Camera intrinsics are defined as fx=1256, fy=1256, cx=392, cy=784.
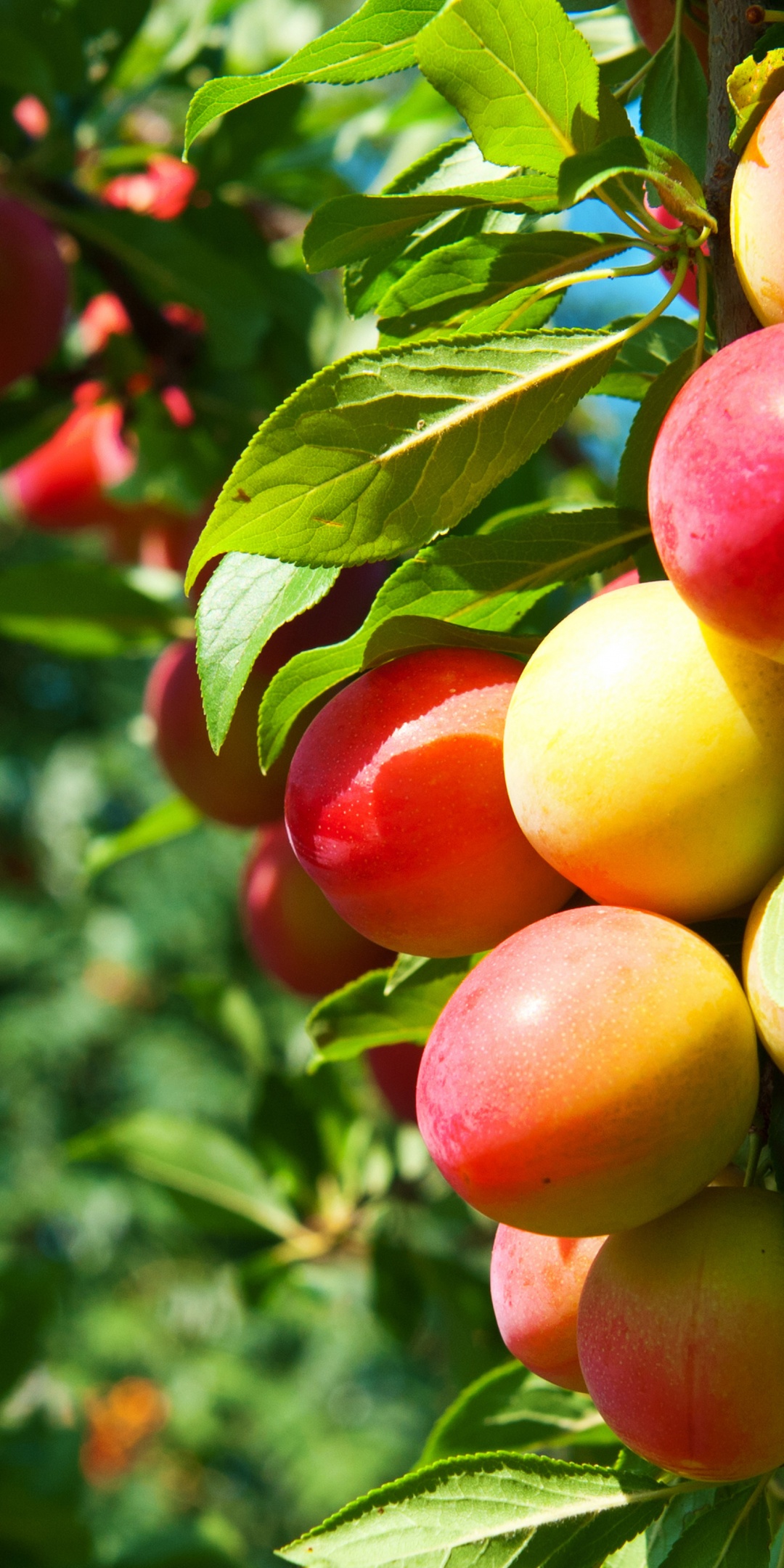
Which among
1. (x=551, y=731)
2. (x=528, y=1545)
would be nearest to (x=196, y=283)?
(x=551, y=731)

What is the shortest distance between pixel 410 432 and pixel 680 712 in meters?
0.10

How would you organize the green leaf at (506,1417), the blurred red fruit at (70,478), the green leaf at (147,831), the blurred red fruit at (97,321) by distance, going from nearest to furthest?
the green leaf at (506,1417)
the green leaf at (147,831)
the blurred red fruit at (97,321)
the blurred red fruit at (70,478)

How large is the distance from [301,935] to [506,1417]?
0.28 metres

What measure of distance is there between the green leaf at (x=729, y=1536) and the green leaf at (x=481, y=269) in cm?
35

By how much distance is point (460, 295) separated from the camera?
382 millimetres

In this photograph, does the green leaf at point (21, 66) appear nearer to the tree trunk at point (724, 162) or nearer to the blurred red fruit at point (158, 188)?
the blurred red fruit at point (158, 188)

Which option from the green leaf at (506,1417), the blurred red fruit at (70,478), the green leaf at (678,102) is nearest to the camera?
the green leaf at (678,102)

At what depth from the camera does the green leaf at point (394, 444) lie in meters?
0.32

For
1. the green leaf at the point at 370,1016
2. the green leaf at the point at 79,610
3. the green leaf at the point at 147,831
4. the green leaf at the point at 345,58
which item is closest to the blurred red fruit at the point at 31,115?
the green leaf at the point at 79,610

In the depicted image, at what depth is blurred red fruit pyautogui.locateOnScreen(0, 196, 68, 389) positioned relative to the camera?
0.75 m

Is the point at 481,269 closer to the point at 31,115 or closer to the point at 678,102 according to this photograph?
the point at 678,102

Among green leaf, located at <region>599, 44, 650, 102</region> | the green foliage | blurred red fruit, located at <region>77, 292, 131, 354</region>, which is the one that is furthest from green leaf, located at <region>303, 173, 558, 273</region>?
blurred red fruit, located at <region>77, 292, 131, 354</region>

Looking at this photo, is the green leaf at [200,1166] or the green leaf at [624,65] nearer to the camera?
the green leaf at [624,65]

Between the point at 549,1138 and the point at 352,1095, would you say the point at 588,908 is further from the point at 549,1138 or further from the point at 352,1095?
the point at 352,1095
